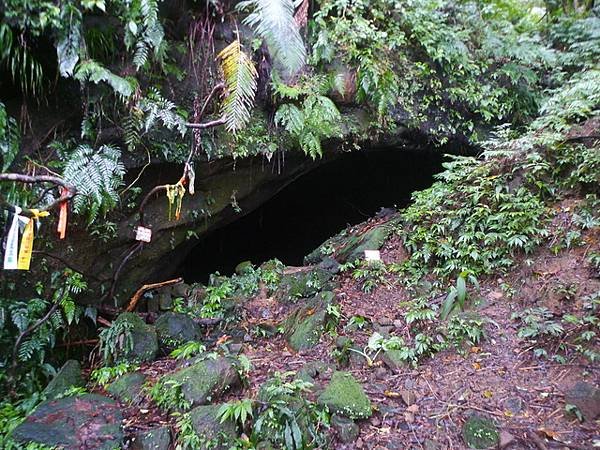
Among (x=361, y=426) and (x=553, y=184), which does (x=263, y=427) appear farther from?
(x=553, y=184)

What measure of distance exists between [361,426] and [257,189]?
3800mm

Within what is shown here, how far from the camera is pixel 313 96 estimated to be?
5.10 m

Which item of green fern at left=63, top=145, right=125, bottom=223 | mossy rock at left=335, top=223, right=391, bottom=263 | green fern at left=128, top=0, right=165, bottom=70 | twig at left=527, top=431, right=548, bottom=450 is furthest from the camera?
mossy rock at left=335, top=223, right=391, bottom=263

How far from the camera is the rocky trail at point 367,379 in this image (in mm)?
2879

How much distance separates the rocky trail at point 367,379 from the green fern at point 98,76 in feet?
7.74

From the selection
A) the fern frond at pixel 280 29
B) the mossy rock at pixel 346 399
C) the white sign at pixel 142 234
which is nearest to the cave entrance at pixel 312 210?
the white sign at pixel 142 234

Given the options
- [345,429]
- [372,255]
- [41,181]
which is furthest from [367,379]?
[41,181]

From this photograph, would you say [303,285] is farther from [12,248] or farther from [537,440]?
[12,248]

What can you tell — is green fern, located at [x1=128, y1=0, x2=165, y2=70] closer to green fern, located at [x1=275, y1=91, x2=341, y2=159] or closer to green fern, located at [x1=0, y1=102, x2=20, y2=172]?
green fern, located at [x1=0, y1=102, x2=20, y2=172]

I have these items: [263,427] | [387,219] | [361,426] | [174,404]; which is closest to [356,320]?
[361,426]

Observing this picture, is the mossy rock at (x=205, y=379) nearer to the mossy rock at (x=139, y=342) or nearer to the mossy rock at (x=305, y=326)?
the mossy rock at (x=139, y=342)

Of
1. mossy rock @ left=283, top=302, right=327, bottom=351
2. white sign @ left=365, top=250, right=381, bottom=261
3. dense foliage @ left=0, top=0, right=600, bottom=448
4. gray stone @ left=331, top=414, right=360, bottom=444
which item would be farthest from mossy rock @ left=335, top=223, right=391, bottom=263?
gray stone @ left=331, top=414, right=360, bottom=444

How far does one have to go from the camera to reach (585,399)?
285 centimetres

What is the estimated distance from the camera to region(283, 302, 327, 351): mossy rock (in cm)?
411
